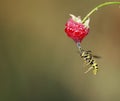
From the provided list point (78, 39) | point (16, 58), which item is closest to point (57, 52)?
point (16, 58)

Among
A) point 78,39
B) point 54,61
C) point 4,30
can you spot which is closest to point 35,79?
point 54,61

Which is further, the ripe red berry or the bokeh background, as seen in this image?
the bokeh background

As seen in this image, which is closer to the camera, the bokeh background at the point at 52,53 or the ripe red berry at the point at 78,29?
the ripe red berry at the point at 78,29

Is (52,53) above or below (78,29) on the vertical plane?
above

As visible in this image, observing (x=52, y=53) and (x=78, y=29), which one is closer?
(x=78, y=29)

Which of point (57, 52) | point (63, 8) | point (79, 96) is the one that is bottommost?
point (79, 96)

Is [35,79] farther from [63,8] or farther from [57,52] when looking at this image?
[63,8]

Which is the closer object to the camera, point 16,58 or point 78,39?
point 78,39

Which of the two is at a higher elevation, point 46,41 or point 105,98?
point 46,41
